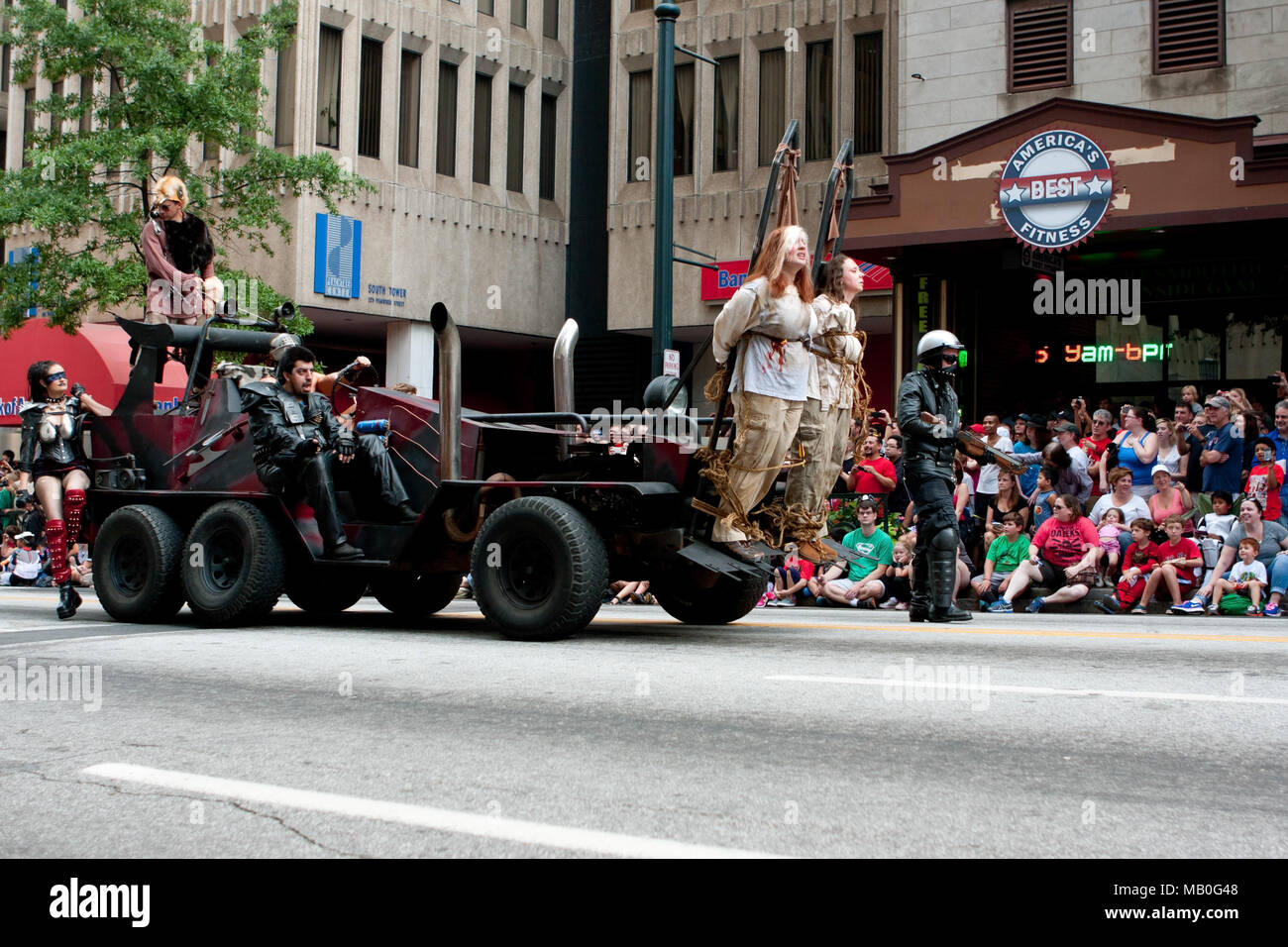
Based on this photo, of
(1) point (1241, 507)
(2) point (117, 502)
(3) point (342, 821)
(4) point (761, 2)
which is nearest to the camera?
(3) point (342, 821)

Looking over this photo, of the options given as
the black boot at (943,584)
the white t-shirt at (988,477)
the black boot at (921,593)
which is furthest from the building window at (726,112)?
the black boot at (943,584)

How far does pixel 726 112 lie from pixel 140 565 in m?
21.1

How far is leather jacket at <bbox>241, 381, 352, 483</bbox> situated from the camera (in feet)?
31.6

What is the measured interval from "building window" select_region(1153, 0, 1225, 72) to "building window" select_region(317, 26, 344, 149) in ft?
52.5

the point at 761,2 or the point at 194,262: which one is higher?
the point at 761,2

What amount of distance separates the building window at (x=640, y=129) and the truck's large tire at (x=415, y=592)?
2054 centimetres

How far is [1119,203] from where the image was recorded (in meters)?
20.1

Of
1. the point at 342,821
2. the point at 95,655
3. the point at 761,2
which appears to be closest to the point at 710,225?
the point at 761,2

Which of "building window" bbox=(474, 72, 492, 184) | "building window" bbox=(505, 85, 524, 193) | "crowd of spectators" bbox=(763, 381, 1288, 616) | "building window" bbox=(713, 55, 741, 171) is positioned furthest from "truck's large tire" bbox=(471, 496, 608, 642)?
"building window" bbox=(505, 85, 524, 193)

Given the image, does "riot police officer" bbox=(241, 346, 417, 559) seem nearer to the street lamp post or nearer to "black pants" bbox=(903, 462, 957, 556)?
"black pants" bbox=(903, 462, 957, 556)

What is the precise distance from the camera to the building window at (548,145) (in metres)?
33.3

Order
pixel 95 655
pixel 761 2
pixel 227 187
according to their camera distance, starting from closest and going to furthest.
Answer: pixel 95 655 < pixel 227 187 < pixel 761 2

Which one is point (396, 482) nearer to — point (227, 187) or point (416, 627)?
point (416, 627)

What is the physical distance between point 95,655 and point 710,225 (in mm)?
22047
